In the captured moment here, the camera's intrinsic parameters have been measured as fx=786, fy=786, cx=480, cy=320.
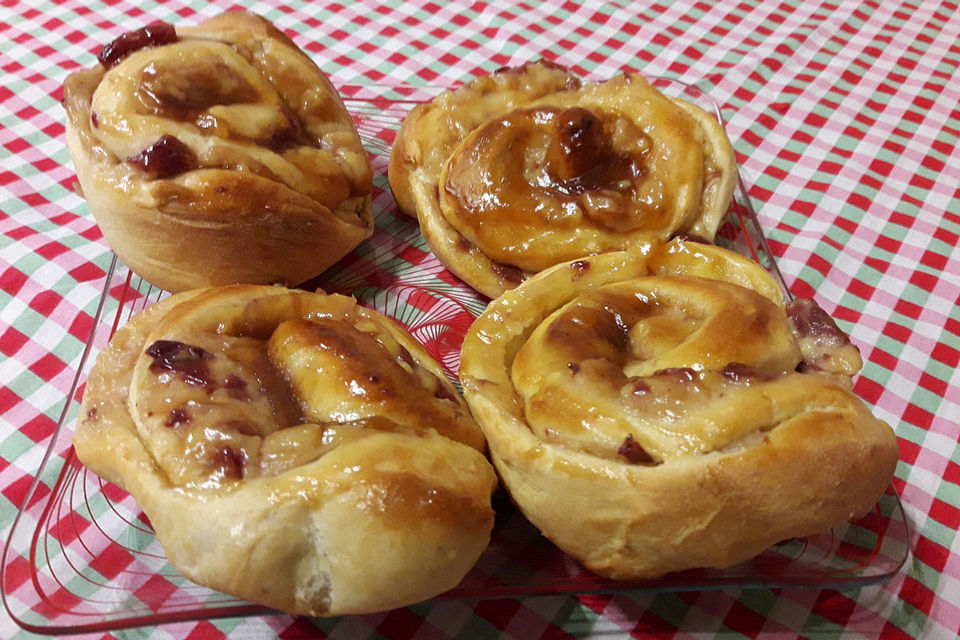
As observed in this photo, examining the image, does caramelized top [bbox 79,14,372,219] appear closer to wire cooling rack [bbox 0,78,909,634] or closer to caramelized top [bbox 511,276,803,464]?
wire cooling rack [bbox 0,78,909,634]

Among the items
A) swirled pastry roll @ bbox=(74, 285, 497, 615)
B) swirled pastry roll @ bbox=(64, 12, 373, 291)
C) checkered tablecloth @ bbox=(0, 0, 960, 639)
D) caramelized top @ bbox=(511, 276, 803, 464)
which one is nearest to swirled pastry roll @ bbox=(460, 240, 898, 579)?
caramelized top @ bbox=(511, 276, 803, 464)

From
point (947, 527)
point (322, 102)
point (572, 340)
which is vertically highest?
point (322, 102)

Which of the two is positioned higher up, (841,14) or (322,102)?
(322,102)

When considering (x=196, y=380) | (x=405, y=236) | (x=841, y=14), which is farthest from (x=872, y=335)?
(x=841, y=14)

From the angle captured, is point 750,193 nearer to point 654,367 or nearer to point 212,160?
point 654,367

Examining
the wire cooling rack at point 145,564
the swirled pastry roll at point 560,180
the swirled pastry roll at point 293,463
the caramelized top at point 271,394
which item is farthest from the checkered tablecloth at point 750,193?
the swirled pastry roll at point 560,180

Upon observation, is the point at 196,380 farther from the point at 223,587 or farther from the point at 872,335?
the point at 872,335
